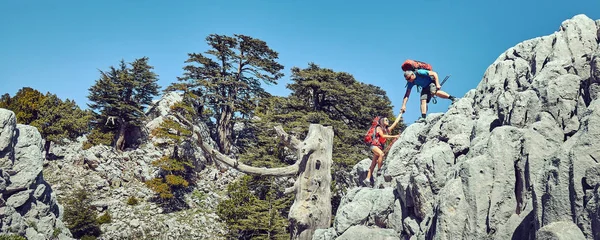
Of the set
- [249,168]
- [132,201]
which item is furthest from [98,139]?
[249,168]

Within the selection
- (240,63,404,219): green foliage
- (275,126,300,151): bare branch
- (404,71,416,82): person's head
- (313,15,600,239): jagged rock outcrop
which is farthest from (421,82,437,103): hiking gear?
(240,63,404,219): green foliage

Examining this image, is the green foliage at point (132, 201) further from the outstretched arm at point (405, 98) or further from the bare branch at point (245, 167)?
the outstretched arm at point (405, 98)

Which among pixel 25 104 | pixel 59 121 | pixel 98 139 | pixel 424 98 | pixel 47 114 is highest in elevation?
pixel 25 104

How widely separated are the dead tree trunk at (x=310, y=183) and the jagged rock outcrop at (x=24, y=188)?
12700mm

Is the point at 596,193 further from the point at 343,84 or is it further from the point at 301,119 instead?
the point at 343,84

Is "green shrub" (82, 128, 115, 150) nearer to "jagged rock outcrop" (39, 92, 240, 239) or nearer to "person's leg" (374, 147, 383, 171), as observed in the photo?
"jagged rock outcrop" (39, 92, 240, 239)

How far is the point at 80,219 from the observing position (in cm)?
2519

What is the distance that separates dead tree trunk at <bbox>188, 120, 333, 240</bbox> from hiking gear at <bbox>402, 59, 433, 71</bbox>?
8.72 feet

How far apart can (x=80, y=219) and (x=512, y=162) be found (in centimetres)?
2464

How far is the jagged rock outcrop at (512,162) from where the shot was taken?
5.47m

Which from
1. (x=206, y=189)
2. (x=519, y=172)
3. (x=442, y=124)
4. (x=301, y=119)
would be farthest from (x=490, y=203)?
(x=206, y=189)

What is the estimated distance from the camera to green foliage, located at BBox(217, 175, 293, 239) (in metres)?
23.6

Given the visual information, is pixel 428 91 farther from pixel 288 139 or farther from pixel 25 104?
pixel 25 104

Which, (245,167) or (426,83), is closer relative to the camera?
(426,83)
